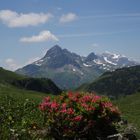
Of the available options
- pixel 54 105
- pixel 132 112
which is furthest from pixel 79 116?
pixel 132 112

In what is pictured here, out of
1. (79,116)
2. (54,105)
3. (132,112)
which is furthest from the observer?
(132,112)

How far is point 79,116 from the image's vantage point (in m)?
20.5

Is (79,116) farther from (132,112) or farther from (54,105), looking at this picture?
(132,112)

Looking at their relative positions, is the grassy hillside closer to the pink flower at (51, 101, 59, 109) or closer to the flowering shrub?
the flowering shrub

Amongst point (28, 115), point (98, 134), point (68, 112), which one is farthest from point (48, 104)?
point (28, 115)

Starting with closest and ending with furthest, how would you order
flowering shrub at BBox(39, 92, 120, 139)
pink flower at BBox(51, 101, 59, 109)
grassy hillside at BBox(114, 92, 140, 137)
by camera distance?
flowering shrub at BBox(39, 92, 120, 139)
pink flower at BBox(51, 101, 59, 109)
grassy hillside at BBox(114, 92, 140, 137)

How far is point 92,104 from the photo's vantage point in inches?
860

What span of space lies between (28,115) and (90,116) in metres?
6.01

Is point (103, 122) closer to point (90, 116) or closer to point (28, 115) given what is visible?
point (90, 116)

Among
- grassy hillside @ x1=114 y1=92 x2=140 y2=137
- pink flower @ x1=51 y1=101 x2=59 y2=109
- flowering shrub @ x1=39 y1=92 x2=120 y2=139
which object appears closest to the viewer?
flowering shrub @ x1=39 y1=92 x2=120 y2=139

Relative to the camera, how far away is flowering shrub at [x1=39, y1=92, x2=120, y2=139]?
20453 mm

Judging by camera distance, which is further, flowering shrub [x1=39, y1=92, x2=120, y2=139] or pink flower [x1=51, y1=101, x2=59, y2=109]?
pink flower [x1=51, y1=101, x2=59, y2=109]

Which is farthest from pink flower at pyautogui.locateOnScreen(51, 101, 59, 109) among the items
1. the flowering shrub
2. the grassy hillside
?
the grassy hillside

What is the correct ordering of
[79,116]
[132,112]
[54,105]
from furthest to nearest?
[132,112] → [54,105] → [79,116]
